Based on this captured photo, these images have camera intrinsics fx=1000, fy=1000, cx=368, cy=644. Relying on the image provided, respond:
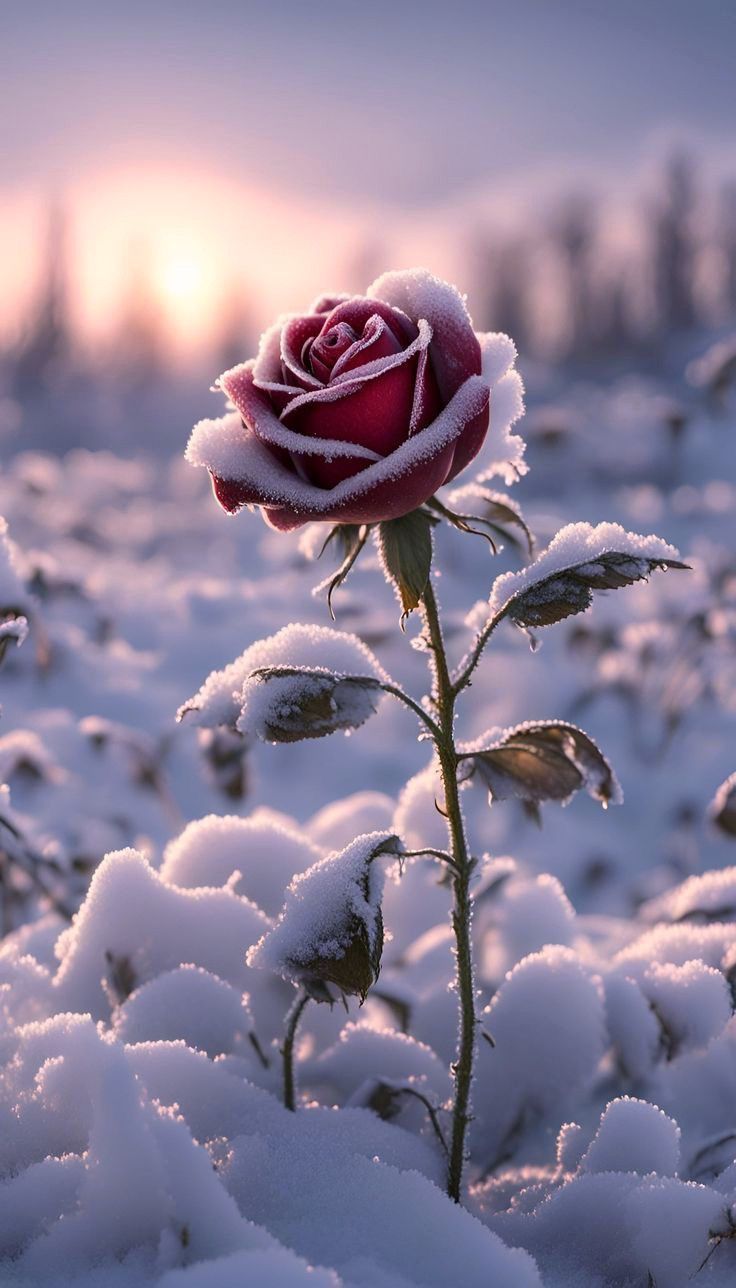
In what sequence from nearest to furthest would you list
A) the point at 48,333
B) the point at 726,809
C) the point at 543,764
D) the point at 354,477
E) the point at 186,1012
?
the point at 354,477
the point at 543,764
the point at 186,1012
the point at 726,809
the point at 48,333

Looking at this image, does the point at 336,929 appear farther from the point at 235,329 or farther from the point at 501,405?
the point at 235,329

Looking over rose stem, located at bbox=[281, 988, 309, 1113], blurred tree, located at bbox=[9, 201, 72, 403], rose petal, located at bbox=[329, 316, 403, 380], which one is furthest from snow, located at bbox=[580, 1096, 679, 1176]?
blurred tree, located at bbox=[9, 201, 72, 403]

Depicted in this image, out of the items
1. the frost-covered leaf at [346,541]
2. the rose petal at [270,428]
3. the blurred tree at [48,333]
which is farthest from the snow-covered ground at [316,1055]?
the blurred tree at [48,333]

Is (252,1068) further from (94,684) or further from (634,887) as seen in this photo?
(94,684)

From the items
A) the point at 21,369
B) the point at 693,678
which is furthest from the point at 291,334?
the point at 21,369

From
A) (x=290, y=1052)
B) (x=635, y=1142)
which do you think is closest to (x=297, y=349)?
(x=290, y=1052)

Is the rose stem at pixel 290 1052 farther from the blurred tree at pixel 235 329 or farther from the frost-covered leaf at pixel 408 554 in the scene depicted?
the blurred tree at pixel 235 329
